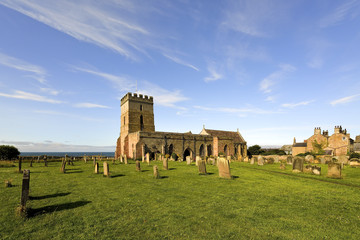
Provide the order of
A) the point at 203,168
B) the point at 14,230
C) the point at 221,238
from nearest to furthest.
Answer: the point at 221,238
the point at 14,230
the point at 203,168

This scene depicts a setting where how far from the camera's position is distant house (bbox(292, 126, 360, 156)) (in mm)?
36062

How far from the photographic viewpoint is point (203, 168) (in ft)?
40.6

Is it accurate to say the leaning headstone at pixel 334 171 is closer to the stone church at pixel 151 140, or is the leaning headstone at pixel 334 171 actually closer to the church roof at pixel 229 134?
the stone church at pixel 151 140

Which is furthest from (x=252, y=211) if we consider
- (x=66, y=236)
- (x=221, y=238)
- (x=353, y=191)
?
(x=353, y=191)

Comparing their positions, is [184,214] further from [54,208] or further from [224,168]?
[224,168]

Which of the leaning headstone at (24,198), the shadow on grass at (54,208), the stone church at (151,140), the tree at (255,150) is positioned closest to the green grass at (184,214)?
the shadow on grass at (54,208)

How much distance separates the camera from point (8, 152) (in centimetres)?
2752

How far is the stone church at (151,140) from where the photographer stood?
30.1m

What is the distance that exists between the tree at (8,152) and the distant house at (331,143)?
5666cm

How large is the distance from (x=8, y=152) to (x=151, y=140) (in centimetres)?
2174

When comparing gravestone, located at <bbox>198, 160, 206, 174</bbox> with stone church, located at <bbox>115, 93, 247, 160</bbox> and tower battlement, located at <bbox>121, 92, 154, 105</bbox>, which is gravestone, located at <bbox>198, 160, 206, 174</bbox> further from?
tower battlement, located at <bbox>121, 92, 154, 105</bbox>

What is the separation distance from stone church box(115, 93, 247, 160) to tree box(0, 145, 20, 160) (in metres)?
15.5

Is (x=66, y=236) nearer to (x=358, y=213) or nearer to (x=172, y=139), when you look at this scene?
(x=358, y=213)

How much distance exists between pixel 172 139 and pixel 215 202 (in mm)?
26621
